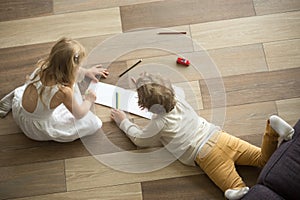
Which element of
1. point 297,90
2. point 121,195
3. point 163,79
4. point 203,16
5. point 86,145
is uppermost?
point 203,16

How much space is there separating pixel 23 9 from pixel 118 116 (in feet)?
1.81

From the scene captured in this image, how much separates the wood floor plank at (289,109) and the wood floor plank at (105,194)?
1.77ft

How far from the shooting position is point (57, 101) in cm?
148

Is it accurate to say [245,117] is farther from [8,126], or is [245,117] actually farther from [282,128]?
[8,126]

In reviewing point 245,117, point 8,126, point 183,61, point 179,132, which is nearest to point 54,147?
point 8,126

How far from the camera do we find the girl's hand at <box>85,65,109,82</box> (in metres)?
1.64

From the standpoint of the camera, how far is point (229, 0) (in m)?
1.75

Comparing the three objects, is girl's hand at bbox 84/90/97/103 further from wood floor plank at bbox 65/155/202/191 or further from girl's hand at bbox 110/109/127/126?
wood floor plank at bbox 65/155/202/191

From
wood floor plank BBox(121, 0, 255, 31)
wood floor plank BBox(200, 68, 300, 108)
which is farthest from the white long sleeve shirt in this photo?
wood floor plank BBox(121, 0, 255, 31)

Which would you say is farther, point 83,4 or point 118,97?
point 83,4

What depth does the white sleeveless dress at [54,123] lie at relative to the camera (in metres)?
1.53

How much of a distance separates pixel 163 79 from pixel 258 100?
35cm

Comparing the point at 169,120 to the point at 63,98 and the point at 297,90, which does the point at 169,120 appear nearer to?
the point at 63,98

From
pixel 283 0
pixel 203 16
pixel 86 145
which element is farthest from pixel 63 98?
pixel 283 0
